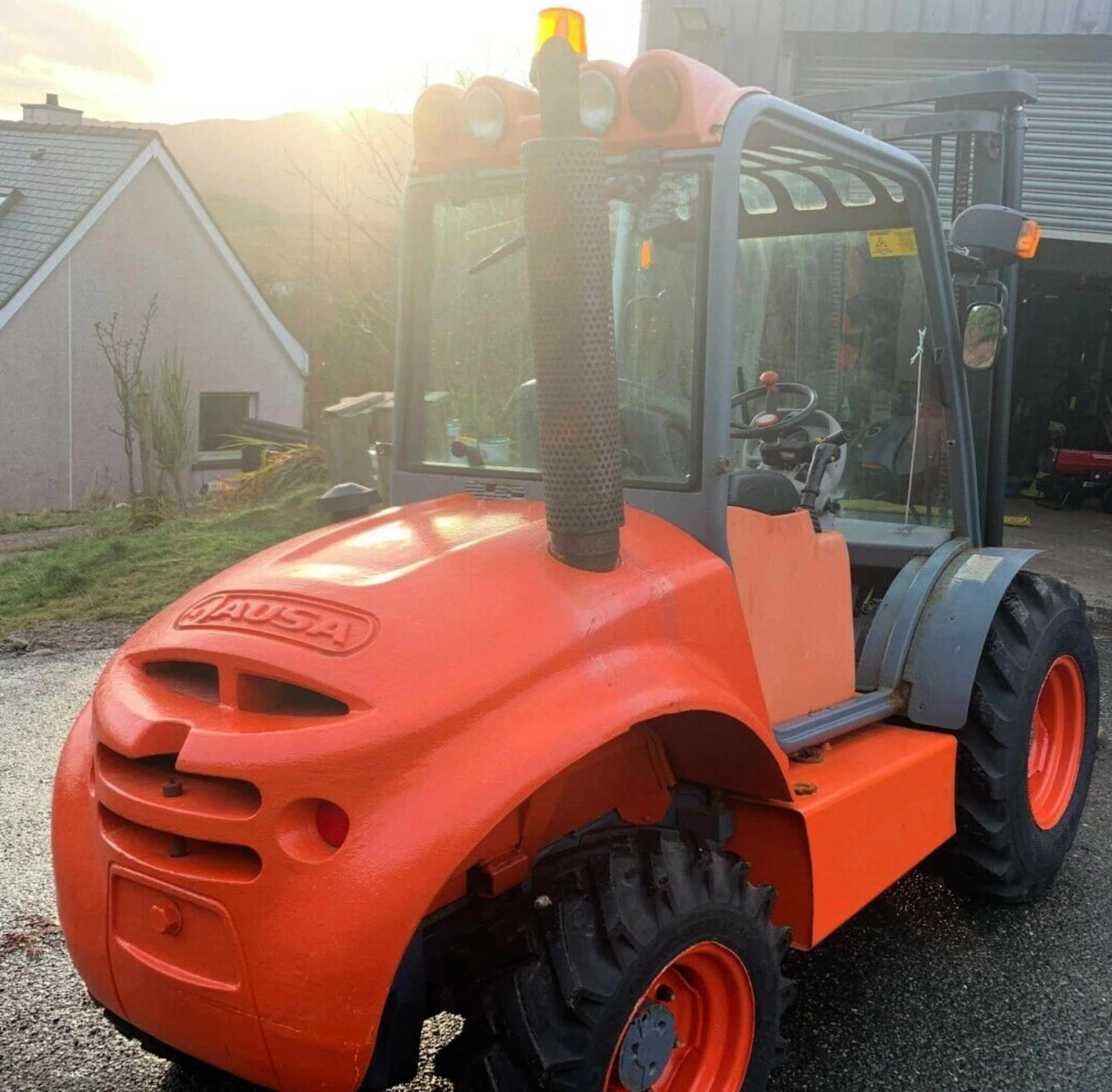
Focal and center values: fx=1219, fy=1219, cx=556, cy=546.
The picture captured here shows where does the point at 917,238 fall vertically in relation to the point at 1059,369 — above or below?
above

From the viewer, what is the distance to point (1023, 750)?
12.3ft

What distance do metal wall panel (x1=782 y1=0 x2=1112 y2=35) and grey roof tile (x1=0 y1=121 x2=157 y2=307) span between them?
14.3 metres

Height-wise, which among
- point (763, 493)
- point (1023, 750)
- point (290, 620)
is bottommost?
point (1023, 750)

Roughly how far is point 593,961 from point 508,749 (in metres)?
0.47

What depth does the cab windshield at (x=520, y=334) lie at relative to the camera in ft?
9.40

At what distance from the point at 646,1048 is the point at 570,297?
1.49m

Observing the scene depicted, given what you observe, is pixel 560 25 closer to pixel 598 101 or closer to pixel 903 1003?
pixel 598 101

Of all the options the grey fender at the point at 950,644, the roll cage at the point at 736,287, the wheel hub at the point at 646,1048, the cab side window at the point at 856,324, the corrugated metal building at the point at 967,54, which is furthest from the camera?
the corrugated metal building at the point at 967,54

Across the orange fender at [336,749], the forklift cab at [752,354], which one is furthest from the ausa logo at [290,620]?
the forklift cab at [752,354]

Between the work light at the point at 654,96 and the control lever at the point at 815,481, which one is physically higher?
the work light at the point at 654,96

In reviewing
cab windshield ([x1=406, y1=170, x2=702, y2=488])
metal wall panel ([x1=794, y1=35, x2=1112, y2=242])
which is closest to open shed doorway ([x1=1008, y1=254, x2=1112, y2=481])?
metal wall panel ([x1=794, y1=35, x2=1112, y2=242])

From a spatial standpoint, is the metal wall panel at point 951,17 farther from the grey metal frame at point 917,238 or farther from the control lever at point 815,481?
the control lever at point 815,481

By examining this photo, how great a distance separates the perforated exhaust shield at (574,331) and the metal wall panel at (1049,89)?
8337mm

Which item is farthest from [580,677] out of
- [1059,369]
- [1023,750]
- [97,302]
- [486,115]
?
[97,302]
